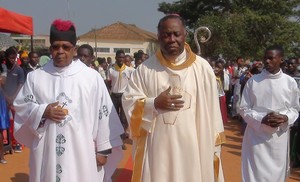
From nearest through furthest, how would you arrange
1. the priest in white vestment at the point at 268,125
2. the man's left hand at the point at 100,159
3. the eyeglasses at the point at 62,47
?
the eyeglasses at the point at 62,47
the man's left hand at the point at 100,159
the priest in white vestment at the point at 268,125

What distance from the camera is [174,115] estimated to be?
4.37 metres

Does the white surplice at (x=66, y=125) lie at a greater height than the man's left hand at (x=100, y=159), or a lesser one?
greater

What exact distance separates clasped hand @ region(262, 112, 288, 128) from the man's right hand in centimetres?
279

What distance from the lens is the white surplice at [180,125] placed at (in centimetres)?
436

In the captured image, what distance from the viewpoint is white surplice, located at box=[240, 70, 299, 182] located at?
627cm

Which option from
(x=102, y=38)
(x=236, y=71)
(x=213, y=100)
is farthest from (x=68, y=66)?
(x=102, y=38)

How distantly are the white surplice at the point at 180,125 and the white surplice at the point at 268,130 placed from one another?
1.96 meters

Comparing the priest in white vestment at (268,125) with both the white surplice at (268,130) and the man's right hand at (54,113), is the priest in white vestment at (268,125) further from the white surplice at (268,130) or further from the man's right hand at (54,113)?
the man's right hand at (54,113)

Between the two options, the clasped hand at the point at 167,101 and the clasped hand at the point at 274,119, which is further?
the clasped hand at the point at 274,119

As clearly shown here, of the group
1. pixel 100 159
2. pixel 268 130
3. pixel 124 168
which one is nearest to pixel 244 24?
pixel 124 168

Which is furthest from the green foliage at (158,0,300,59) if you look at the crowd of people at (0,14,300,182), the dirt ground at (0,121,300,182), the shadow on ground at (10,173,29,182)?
the crowd of people at (0,14,300,182)

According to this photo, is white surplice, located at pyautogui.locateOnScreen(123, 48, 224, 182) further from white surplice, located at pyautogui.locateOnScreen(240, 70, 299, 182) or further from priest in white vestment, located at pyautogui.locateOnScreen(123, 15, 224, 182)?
white surplice, located at pyautogui.locateOnScreen(240, 70, 299, 182)

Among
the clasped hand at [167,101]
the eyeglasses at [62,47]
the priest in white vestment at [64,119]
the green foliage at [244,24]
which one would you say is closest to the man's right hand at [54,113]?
the priest in white vestment at [64,119]

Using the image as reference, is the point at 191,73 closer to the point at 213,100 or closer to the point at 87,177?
the point at 213,100
